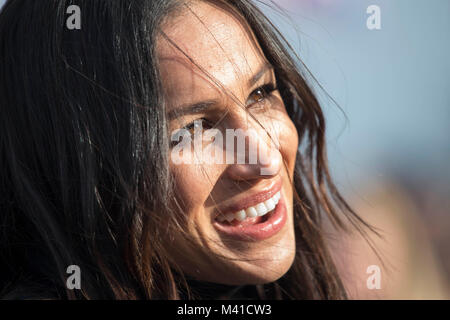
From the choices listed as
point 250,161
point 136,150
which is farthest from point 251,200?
point 136,150

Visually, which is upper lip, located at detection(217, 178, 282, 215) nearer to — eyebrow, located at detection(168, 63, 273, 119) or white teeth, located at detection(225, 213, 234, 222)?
white teeth, located at detection(225, 213, 234, 222)

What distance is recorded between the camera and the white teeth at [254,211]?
1.32 meters

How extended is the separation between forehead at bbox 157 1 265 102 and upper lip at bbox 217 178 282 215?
32 centimetres

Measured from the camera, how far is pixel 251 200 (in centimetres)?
134

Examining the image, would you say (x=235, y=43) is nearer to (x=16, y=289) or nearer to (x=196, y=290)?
(x=196, y=290)

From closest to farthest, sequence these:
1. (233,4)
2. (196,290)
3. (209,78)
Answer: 1. (209,78)
2. (233,4)
3. (196,290)

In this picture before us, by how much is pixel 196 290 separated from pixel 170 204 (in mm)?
414

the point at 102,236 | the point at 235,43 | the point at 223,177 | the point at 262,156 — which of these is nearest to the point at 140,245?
the point at 102,236

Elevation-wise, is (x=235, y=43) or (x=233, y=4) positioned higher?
(x=233, y=4)

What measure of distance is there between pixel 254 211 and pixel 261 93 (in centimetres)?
→ 36

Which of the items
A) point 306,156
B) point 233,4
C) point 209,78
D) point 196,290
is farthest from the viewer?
point 306,156

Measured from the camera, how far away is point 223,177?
4.23 feet

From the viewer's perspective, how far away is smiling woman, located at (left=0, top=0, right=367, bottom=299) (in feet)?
3.90

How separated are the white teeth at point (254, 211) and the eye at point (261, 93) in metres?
0.29
